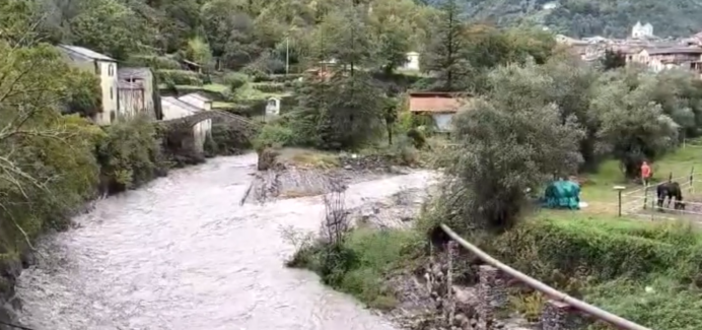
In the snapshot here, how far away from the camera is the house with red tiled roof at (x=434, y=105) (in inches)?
1971

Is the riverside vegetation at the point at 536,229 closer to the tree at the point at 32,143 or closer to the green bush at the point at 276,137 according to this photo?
the tree at the point at 32,143

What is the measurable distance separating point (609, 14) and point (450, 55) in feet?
434

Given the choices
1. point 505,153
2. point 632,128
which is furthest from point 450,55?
point 505,153

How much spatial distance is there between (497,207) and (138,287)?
35.4 feet

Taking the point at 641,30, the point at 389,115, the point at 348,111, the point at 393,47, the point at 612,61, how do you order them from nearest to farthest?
the point at 348,111
the point at 389,115
the point at 612,61
the point at 393,47
the point at 641,30

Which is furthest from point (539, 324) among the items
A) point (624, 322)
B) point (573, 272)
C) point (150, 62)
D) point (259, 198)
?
point (150, 62)

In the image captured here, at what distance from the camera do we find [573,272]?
64.5 ft

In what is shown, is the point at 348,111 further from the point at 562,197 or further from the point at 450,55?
the point at 562,197

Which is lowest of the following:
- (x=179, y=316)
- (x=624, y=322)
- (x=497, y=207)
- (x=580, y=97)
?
(x=179, y=316)

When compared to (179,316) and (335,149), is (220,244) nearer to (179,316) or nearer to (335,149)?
(179,316)

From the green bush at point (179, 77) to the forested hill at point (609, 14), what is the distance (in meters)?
106

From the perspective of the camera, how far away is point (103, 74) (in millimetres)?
46531

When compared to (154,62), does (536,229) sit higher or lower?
lower

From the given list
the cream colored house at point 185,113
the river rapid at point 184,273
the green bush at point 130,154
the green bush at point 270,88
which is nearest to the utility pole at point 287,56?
the green bush at point 270,88
